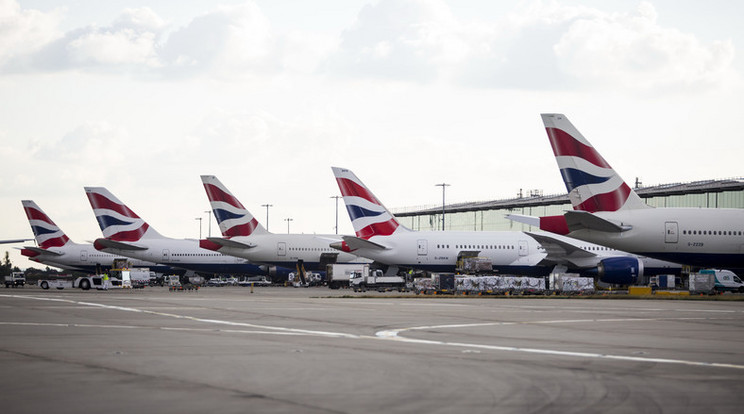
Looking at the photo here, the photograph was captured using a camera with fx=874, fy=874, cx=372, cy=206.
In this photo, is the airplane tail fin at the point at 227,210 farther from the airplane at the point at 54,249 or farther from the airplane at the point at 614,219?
the airplane at the point at 614,219

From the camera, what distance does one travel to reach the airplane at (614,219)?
4175 cm

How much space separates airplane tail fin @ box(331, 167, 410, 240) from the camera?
203 ft

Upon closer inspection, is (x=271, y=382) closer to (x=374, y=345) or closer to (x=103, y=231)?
(x=374, y=345)

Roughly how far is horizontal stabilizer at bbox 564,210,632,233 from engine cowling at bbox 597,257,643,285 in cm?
1079

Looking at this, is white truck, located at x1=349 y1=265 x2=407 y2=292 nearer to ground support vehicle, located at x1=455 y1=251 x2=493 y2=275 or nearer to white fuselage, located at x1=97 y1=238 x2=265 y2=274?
ground support vehicle, located at x1=455 y1=251 x2=493 y2=275

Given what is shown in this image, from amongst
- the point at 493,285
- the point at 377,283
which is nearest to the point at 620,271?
the point at 493,285

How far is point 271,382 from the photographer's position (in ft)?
38.8

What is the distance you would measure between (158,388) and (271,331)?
10036 millimetres

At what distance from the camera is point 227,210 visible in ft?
248

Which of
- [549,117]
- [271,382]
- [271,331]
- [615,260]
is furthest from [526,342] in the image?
[615,260]

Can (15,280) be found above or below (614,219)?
below

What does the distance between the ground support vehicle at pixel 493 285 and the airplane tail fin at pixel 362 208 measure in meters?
10.6

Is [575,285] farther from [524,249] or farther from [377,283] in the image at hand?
[377,283]

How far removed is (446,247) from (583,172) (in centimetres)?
2182
